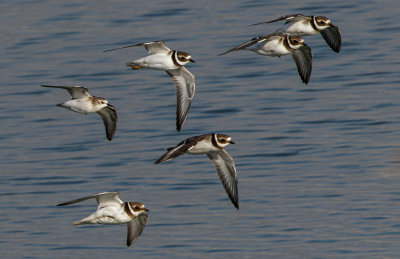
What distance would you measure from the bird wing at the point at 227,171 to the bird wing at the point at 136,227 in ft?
6.31

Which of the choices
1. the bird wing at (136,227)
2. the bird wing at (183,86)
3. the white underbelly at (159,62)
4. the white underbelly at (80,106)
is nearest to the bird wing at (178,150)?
the bird wing at (136,227)

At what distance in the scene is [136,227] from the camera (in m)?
22.1

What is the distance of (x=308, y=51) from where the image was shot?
26.0 metres

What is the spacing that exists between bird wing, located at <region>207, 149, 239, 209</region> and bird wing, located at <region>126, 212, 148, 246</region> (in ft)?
6.31

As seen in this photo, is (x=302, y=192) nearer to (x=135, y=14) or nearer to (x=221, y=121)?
(x=221, y=121)

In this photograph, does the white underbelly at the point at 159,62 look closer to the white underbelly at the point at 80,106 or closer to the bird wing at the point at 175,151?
the white underbelly at the point at 80,106

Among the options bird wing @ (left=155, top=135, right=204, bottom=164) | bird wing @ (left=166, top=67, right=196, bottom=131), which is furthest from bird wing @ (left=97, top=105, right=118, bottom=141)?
bird wing @ (left=155, top=135, right=204, bottom=164)

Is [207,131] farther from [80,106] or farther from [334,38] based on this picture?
[80,106]

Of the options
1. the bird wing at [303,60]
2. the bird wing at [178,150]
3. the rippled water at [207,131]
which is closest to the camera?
the bird wing at [178,150]

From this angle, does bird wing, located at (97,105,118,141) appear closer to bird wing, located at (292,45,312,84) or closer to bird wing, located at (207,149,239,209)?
bird wing, located at (207,149,239,209)

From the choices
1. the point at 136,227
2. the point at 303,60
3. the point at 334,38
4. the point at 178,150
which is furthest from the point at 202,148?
the point at 334,38

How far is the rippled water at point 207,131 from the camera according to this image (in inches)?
1057

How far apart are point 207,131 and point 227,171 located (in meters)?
12.1

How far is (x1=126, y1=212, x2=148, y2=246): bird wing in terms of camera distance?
2202 centimetres
